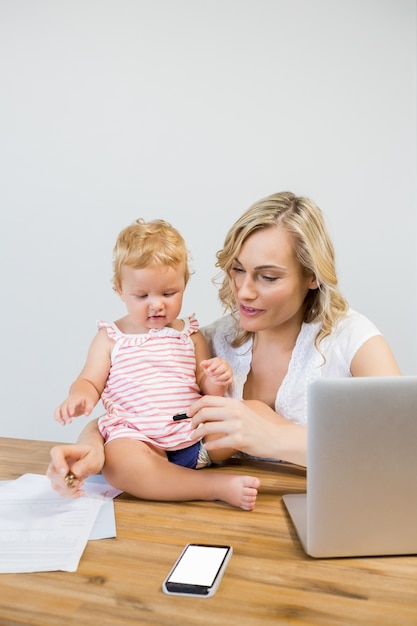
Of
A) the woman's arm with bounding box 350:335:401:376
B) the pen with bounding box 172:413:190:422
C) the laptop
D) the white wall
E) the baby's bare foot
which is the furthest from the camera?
the white wall

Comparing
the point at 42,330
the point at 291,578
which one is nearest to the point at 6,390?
the point at 42,330

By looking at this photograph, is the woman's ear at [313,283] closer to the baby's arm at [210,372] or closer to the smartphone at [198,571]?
the baby's arm at [210,372]

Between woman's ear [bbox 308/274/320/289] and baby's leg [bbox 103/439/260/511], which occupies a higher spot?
woman's ear [bbox 308/274/320/289]

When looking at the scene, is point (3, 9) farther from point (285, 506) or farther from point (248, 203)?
point (285, 506)

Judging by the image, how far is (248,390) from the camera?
198 centimetres

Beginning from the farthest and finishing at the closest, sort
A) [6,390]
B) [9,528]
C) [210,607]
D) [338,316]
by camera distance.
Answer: [6,390], [338,316], [9,528], [210,607]

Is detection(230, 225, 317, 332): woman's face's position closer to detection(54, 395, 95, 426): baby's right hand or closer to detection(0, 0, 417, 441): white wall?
detection(54, 395, 95, 426): baby's right hand

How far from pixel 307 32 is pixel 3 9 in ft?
5.10

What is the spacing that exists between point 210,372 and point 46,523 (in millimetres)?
508

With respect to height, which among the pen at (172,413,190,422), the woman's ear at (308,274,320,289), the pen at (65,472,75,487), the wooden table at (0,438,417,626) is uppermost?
the woman's ear at (308,274,320,289)

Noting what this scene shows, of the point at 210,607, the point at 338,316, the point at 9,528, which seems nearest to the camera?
the point at 210,607

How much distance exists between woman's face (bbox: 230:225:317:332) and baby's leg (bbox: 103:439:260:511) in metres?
0.46

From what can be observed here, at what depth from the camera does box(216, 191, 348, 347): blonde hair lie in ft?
6.07

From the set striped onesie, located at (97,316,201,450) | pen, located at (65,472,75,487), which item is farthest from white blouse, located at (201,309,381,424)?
pen, located at (65,472,75,487)
